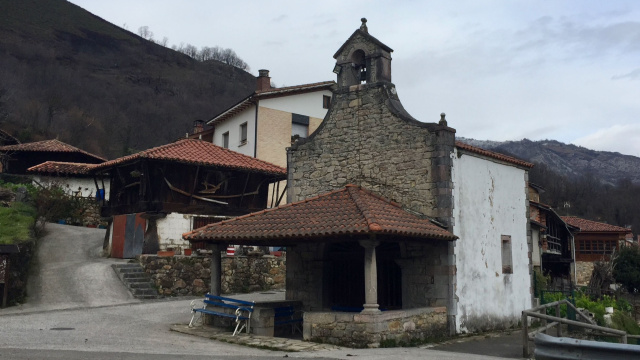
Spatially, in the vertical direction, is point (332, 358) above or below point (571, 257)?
below

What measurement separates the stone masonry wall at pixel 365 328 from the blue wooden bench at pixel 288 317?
1.49 meters

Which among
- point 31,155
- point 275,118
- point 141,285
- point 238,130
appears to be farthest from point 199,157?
point 31,155

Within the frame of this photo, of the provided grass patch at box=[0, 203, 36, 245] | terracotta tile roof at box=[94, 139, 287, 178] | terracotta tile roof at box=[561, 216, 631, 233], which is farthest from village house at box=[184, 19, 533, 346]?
terracotta tile roof at box=[561, 216, 631, 233]

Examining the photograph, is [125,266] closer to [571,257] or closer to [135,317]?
[135,317]

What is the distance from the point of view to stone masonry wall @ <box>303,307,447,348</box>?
1053 centimetres

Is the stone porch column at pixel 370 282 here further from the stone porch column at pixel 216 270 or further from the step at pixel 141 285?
the step at pixel 141 285

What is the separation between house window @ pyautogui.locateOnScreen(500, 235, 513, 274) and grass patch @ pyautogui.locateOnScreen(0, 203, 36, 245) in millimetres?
13456

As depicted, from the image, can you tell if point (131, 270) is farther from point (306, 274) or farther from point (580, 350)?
point (580, 350)

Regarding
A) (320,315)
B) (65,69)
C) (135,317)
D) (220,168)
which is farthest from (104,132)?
→ (320,315)

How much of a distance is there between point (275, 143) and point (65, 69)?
69.3 m

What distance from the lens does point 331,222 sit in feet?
37.7

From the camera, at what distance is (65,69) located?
8606 cm

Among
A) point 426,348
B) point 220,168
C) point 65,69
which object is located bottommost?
point 426,348

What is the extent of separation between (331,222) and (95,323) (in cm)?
604
